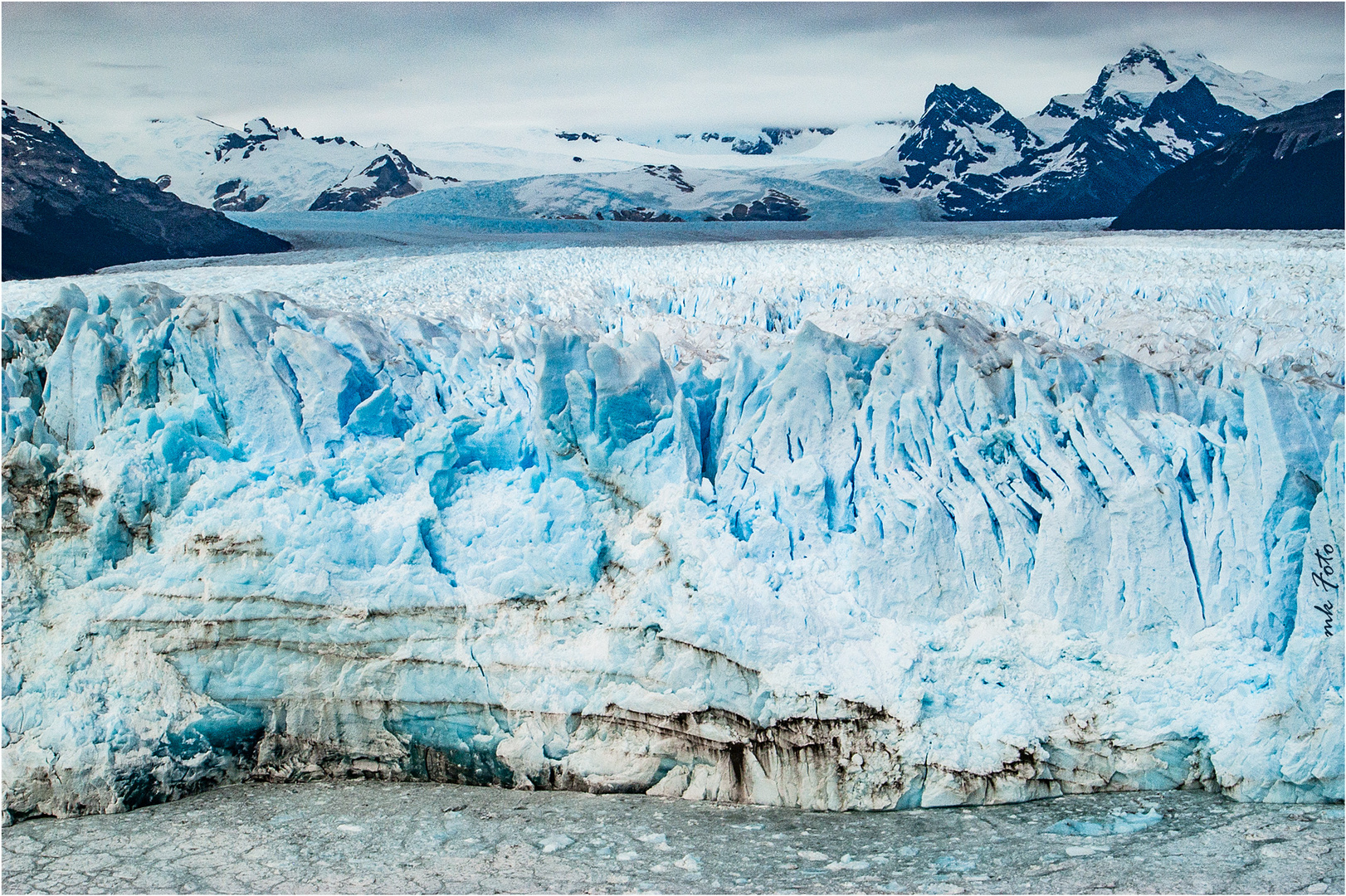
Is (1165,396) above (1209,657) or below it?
above

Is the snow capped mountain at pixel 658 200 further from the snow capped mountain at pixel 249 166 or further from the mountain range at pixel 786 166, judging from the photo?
the snow capped mountain at pixel 249 166

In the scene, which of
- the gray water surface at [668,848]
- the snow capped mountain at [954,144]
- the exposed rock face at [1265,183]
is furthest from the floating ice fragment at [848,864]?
the snow capped mountain at [954,144]

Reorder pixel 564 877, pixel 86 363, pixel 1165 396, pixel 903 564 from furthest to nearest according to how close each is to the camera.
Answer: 1. pixel 86 363
2. pixel 1165 396
3. pixel 903 564
4. pixel 564 877

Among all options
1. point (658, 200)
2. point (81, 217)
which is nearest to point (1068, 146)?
point (658, 200)

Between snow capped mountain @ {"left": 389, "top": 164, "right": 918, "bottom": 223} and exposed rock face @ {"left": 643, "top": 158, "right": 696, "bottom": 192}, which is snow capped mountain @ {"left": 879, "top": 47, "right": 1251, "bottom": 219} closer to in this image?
snow capped mountain @ {"left": 389, "top": 164, "right": 918, "bottom": 223}

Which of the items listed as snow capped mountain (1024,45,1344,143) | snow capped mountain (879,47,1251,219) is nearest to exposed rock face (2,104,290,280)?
snow capped mountain (879,47,1251,219)

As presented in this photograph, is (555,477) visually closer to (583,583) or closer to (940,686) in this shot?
(583,583)

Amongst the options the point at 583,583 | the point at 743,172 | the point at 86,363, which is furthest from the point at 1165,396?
the point at 743,172
